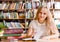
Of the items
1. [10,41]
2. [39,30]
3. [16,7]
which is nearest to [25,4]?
[16,7]

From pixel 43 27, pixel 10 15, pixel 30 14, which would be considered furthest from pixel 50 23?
pixel 10 15

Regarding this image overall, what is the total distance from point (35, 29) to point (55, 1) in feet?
1.63

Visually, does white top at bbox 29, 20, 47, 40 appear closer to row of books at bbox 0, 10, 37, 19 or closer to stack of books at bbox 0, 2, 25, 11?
row of books at bbox 0, 10, 37, 19

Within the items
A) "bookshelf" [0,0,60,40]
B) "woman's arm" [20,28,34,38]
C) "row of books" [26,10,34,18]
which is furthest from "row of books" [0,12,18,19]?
"woman's arm" [20,28,34,38]

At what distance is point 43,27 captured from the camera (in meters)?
1.73

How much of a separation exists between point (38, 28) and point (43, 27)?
75 mm

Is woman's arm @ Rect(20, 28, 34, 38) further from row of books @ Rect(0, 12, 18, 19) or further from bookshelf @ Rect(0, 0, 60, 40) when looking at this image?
row of books @ Rect(0, 12, 18, 19)

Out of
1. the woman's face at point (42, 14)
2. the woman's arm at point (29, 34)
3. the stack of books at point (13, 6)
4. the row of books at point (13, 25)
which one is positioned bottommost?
the woman's arm at point (29, 34)

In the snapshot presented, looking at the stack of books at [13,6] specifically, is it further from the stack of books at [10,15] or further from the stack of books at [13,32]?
the stack of books at [13,32]

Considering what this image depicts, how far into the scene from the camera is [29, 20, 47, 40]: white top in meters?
1.73

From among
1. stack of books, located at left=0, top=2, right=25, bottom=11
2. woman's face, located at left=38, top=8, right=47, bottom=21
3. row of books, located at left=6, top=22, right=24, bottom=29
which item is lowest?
row of books, located at left=6, top=22, right=24, bottom=29

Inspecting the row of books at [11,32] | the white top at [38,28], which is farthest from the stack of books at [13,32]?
the white top at [38,28]

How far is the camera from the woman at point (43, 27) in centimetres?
172

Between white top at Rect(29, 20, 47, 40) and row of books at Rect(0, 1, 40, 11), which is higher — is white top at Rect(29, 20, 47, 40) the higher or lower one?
the lower one
